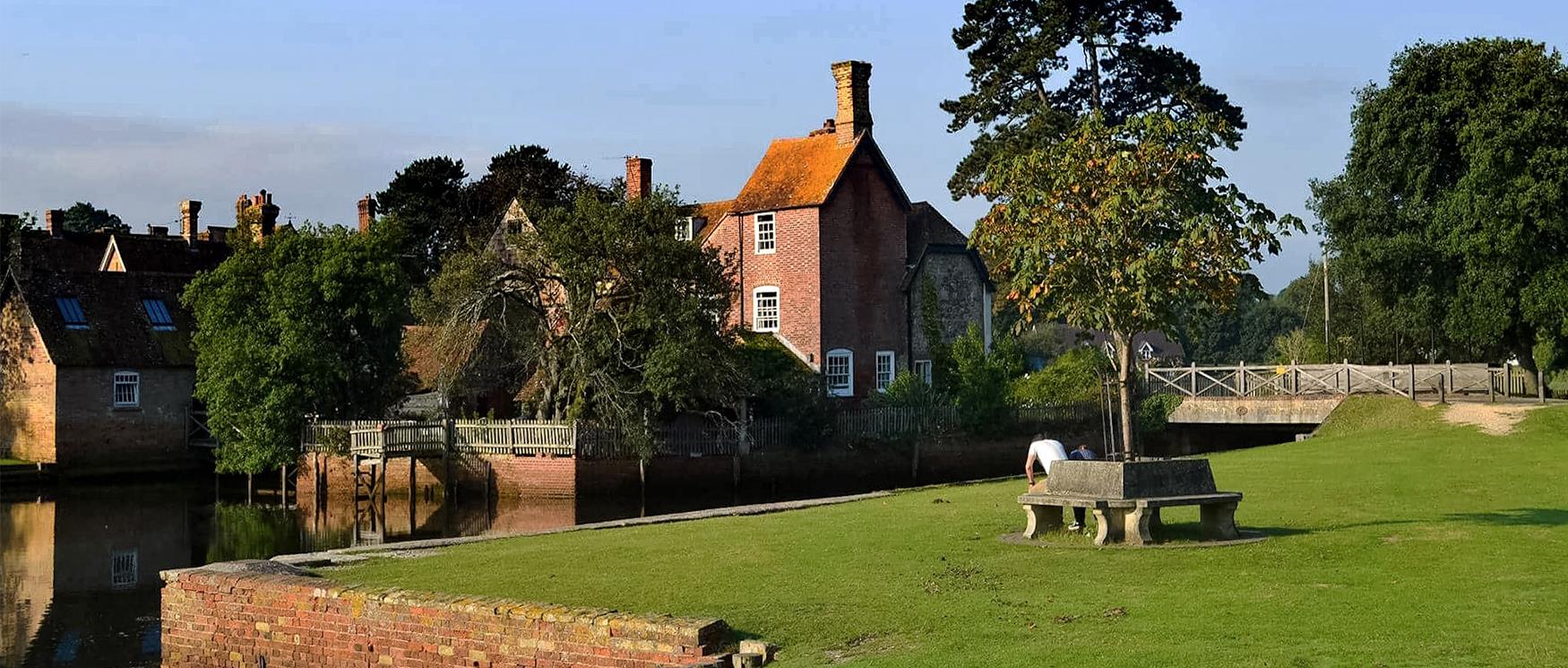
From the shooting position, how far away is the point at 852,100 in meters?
56.4

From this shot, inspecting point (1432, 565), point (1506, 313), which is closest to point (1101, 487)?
point (1432, 565)

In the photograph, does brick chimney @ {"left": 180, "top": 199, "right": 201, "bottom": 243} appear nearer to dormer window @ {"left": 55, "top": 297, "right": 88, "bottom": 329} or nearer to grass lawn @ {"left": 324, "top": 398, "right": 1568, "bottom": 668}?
dormer window @ {"left": 55, "top": 297, "right": 88, "bottom": 329}

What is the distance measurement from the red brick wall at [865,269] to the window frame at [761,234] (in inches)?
72.2

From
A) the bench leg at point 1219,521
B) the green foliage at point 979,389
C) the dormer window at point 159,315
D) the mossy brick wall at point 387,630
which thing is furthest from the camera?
the dormer window at point 159,315

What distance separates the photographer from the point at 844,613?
15.7 m

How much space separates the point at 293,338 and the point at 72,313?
1328 centimetres

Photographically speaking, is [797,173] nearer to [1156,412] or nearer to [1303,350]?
[1156,412]

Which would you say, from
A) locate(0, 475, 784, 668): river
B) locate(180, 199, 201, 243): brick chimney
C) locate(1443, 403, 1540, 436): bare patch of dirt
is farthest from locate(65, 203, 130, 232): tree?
locate(1443, 403, 1540, 436): bare patch of dirt

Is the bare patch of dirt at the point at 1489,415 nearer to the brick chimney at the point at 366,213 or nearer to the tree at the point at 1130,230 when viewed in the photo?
the tree at the point at 1130,230

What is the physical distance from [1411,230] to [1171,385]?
30.9ft

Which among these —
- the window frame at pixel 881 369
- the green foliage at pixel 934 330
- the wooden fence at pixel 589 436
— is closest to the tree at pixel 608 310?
the wooden fence at pixel 589 436

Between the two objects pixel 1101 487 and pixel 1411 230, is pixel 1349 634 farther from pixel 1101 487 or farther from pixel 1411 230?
pixel 1411 230

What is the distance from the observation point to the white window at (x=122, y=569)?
99.6 ft

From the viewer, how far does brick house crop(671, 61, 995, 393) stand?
5512 cm
